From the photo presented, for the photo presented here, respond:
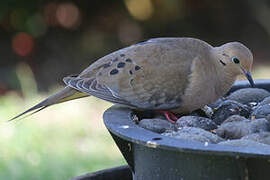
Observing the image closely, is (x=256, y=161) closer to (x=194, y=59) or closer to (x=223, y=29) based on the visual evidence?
(x=194, y=59)

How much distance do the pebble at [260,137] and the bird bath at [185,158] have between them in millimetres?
248

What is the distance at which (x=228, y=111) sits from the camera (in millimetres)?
2928

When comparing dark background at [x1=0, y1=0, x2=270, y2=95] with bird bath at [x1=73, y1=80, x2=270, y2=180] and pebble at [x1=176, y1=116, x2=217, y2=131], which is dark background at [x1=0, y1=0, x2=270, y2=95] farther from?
bird bath at [x1=73, y1=80, x2=270, y2=180]

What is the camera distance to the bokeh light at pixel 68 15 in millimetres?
8031

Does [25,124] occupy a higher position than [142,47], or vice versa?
[142,47]

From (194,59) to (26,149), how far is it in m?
2.36

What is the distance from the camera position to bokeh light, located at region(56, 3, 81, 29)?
A: 26.3 ft

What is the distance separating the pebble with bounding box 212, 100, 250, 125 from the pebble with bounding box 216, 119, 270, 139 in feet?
1.03

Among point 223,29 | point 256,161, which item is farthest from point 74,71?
point 256,161

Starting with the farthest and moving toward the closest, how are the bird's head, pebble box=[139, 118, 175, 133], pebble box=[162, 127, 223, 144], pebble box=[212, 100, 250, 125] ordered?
1. the bird's head
2. pebble box=[212, 100, 250, 125]
3. pebble box=[139, 118, 175, 133]
4. pebble box=[162, 127, 223, 144]

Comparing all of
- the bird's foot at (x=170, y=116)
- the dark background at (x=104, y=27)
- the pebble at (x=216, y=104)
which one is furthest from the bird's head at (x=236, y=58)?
the dark background at (x=104, y=27)

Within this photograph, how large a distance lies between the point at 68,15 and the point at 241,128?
584 cm

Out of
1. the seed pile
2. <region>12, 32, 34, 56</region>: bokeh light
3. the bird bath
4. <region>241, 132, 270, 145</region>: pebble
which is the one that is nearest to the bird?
the seed pile

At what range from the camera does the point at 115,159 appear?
4.88 meters
